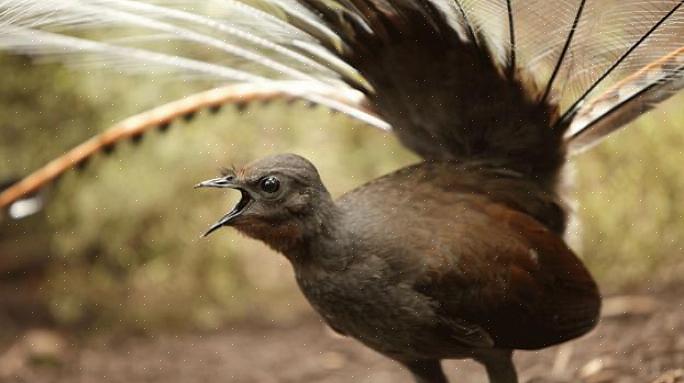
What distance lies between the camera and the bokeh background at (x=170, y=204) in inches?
155

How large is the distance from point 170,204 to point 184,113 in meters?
2.06

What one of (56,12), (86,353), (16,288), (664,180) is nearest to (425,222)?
(56,12)

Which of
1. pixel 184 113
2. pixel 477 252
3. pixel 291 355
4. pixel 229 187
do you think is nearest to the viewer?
pixel 229 187

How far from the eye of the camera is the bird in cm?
193

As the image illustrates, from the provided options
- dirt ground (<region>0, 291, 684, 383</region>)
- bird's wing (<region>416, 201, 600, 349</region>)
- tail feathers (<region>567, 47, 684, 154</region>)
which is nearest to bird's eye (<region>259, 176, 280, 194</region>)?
bird's wing (<region>416, 201, 600, 349</region>)

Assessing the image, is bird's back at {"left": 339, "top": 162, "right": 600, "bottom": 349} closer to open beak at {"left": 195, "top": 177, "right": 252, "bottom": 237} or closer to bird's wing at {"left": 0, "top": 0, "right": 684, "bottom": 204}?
bird's wing at {"left": 0, "top": 0, "right": 684, "bottom": 204}

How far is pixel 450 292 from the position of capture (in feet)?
6.63

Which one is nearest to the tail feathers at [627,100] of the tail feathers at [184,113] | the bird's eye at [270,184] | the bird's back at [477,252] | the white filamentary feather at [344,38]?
the white filamentary feather at [344,38]

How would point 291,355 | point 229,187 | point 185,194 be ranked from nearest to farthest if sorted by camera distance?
point 229,187, point 291,355, point 185,194

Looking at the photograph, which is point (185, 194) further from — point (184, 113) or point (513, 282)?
point (513, 282)

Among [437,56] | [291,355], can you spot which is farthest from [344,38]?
[291,355]

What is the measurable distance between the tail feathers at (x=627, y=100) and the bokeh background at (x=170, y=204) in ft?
5.59

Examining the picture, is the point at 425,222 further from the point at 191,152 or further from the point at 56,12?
the point at 191,152

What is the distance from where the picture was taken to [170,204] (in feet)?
14.1
